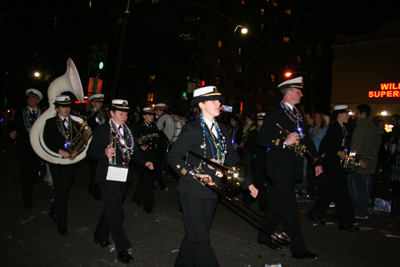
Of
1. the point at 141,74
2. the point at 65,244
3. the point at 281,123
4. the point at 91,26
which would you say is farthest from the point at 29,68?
the point at 281,123

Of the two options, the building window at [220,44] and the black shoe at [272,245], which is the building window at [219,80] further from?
the black shoe at [272,245]

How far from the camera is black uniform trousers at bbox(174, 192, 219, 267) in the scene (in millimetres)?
2922

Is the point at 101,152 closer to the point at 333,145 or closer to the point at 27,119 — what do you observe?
the point at 27,119

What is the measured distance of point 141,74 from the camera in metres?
32.7

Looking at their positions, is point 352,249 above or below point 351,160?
below

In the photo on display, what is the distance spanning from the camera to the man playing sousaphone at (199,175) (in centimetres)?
296

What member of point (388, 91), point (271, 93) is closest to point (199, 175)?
point (388, 91)

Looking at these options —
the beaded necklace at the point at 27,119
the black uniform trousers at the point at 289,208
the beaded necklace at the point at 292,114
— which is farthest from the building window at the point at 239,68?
the black uniform trousers at the point at 289,208

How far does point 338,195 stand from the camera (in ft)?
17.5

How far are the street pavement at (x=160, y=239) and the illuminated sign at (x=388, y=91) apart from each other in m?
21.4

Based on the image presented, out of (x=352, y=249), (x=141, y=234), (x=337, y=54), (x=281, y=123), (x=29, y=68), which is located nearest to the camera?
(x=281, y=123)

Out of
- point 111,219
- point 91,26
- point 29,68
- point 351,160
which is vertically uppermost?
point 91,26

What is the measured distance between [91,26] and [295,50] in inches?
1905

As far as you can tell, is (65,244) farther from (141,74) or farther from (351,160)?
(141,74)
